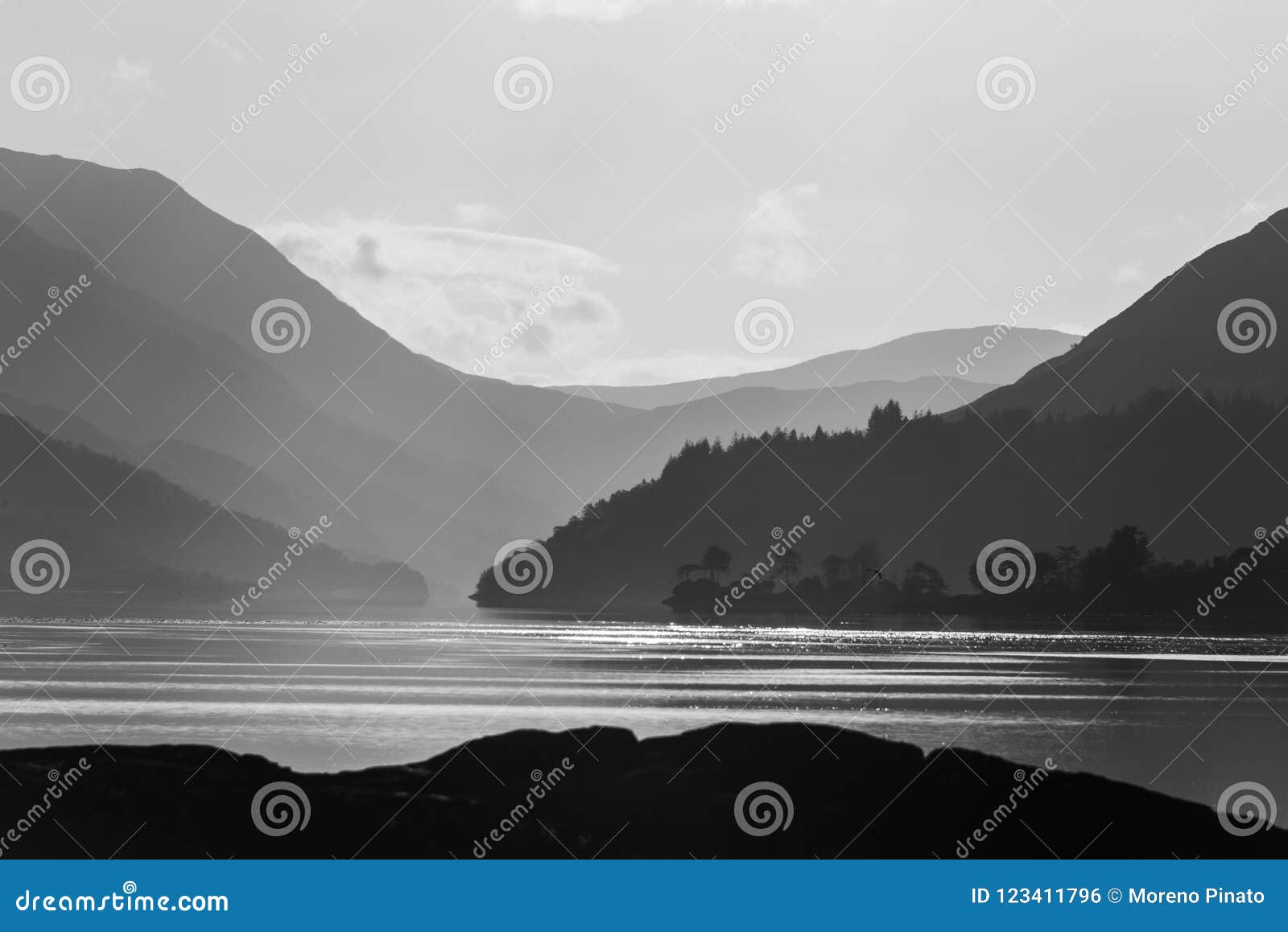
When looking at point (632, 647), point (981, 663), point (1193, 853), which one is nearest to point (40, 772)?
point (1193, 853)

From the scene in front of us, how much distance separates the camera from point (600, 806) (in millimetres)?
25516

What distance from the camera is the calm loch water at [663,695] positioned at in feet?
137

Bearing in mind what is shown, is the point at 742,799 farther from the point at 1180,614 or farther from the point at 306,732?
the point at 1180,614

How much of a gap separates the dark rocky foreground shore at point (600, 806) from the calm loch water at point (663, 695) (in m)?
3.38

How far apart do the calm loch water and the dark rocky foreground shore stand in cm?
338

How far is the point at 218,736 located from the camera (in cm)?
4300

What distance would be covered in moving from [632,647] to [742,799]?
8653cm

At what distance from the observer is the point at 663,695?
58.7 m

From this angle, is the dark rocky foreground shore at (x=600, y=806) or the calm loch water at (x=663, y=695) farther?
the calm loch water at (x=663, y=695)

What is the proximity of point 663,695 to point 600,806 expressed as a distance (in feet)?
110

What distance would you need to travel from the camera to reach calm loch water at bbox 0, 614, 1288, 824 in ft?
137

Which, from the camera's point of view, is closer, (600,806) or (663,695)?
(600,806)

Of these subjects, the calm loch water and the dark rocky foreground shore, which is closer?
the dark rocky foreground shore

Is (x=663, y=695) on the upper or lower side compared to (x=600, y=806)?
upper
